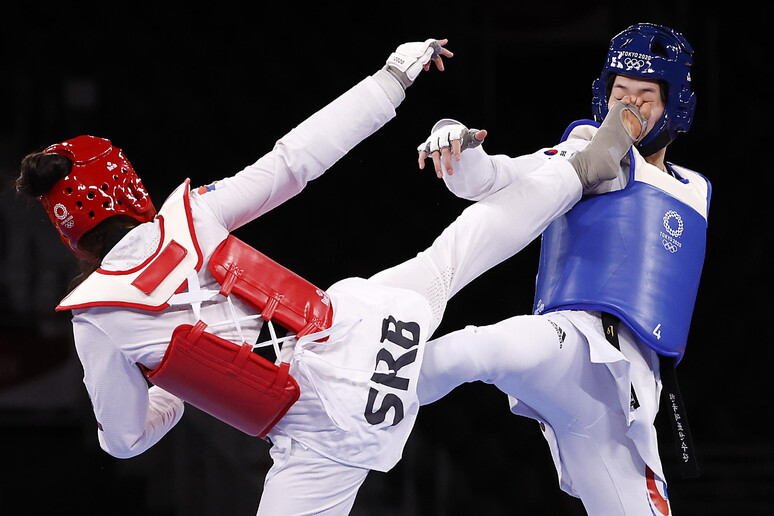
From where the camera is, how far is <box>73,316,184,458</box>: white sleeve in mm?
1855

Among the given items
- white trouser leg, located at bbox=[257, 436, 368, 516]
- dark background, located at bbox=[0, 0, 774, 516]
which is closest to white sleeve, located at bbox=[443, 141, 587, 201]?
white trouser leg, located at bbox=[257, 436, 368, 516]

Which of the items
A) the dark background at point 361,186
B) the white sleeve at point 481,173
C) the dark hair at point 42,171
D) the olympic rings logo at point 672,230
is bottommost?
the dark background at point 361,186

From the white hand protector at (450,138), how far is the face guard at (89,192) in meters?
0.65

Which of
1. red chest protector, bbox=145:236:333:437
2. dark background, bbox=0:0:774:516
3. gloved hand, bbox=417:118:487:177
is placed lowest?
dark background, bbox=0:0:774:516

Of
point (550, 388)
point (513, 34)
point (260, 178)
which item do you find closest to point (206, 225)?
point (260, 178)

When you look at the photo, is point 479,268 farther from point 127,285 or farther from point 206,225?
point 127,285

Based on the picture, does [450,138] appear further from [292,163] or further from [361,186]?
[361,186]

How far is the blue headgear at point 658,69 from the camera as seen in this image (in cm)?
247

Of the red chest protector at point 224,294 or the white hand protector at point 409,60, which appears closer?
the red chest protector at point 224,294

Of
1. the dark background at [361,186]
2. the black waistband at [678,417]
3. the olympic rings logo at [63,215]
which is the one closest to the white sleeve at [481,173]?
the black waistband at [678,417]

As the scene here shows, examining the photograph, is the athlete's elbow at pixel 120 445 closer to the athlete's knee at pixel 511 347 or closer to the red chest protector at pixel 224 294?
the red chest protector at pixel 224 294

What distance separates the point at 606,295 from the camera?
233 centimetres

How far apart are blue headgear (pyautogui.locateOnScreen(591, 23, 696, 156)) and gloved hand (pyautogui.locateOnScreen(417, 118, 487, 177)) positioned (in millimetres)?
508

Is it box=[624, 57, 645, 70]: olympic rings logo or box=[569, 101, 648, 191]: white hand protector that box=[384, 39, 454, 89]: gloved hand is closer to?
box=[569, 101, 648, 191]: white hand protector
